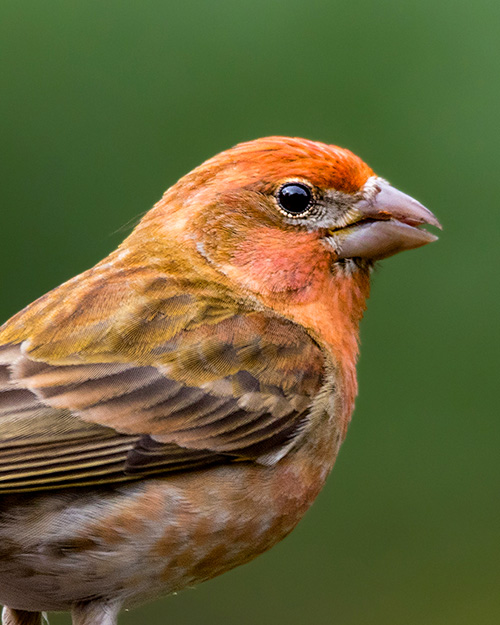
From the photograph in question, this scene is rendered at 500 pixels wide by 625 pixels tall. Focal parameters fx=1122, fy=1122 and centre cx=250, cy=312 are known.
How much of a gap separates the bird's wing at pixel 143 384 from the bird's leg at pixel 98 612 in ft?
1.69

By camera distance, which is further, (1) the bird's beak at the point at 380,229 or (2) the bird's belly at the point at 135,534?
(1) the bird's beak at the point at 380,229

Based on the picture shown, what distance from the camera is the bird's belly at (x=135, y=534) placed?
3693mm

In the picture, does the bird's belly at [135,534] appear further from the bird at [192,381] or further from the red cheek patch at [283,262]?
the red cheek patch at [283,262]

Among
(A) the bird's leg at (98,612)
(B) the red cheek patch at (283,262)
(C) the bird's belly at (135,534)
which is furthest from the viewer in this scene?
(B) the red cheek patch at (283,262)

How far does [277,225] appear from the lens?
4.46 metres

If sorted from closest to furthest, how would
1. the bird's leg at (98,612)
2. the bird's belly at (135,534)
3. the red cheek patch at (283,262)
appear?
the bird's belly at (135,534) → the bird's leg at (98,612) → the red cheek patch at (283,262)

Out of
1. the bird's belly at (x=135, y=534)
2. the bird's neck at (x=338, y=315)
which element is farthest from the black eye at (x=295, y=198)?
the bird's belly at (x=135, y=534)

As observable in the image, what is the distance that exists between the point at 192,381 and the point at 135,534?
23.9 inches

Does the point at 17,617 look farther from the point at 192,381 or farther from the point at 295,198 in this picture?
the point at 295,198

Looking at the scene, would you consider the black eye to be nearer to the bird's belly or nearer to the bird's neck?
the bird's neck

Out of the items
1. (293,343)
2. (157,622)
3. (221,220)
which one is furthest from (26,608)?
(157,622)

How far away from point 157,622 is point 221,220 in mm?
3684

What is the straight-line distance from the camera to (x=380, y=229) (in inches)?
177

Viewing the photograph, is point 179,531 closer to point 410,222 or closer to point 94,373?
point 94,373
